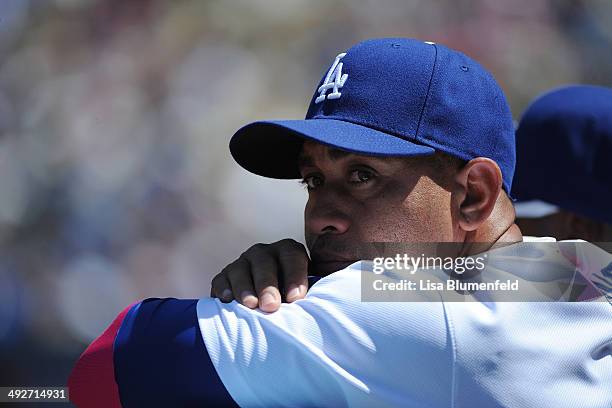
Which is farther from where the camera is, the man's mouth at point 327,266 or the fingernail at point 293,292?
the man's mouth at point 327,266

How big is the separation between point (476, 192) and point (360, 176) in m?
0.22

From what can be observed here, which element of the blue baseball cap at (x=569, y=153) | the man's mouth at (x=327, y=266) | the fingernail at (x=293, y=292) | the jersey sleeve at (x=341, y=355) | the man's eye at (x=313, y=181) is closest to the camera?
the jersey sleeve at (x=341, y=355)

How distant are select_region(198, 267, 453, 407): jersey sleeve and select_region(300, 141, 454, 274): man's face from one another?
0.24 m

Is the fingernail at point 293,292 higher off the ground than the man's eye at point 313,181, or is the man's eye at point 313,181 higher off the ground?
the man's eye at point 313,181

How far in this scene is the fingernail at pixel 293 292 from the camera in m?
1.31

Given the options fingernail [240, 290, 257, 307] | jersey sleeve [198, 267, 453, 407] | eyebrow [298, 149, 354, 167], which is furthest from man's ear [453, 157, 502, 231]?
fingernail [240, 290, 257, 307]

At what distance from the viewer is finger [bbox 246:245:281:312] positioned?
4.12 ft

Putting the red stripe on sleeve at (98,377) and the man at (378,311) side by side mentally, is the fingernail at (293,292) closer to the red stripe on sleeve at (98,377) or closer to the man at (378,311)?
the man at (378,311)

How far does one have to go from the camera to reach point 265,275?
1349 mm

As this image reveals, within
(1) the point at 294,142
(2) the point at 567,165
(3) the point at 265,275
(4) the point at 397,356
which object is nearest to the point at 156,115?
(2) the point at 567,165

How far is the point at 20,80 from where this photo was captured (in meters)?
4.25

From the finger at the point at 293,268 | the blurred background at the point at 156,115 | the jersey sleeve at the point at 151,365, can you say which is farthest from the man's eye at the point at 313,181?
the blurred background at the point at 156,115

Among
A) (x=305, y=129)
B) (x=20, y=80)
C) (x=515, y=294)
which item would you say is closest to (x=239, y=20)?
(x=20, y=80)

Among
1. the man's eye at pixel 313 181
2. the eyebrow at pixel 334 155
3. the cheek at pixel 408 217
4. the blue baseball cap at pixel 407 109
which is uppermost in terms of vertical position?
the blue baseball cap at pixel 407 109
